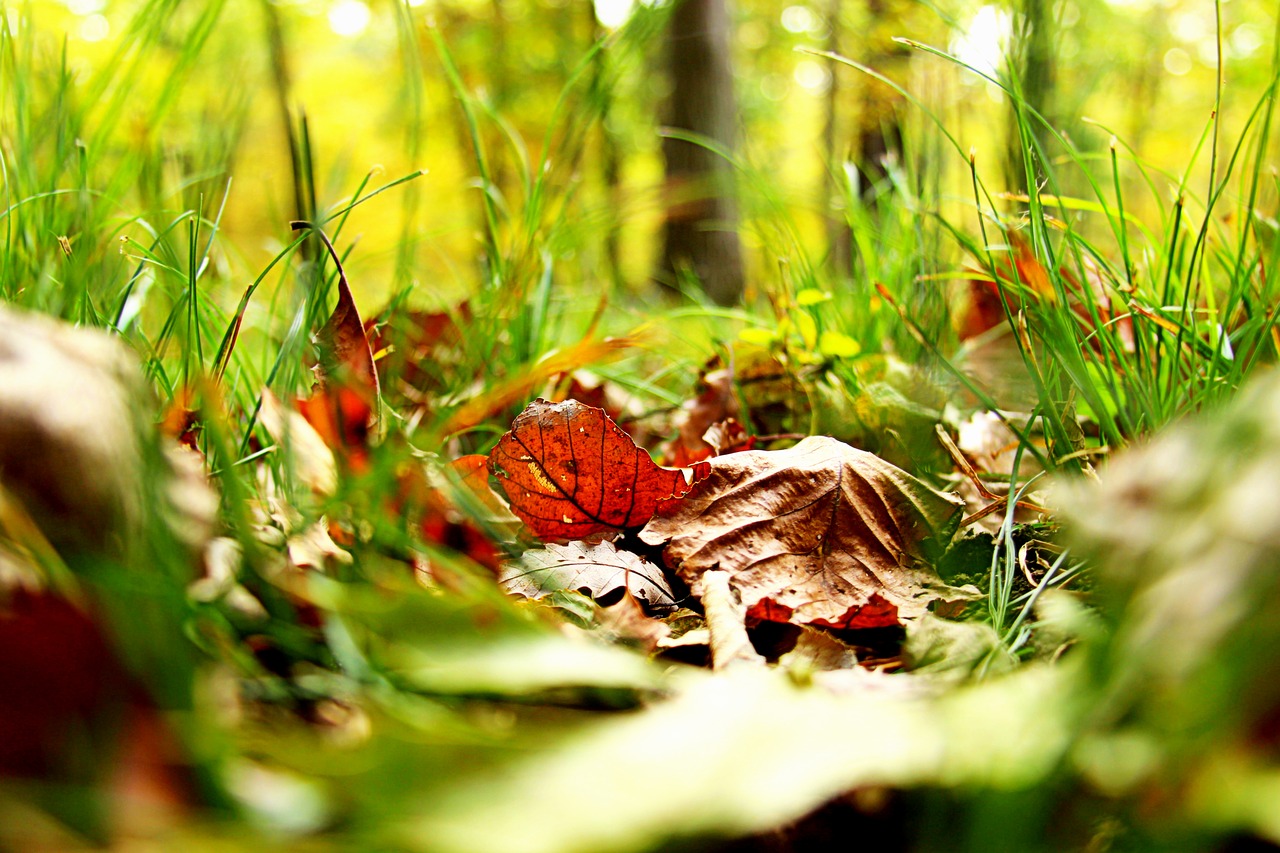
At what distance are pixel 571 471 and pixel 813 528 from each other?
27 centimetres

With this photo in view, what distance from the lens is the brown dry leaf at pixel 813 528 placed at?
2.67 ft

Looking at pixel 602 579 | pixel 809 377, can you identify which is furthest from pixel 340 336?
pixel 809 377

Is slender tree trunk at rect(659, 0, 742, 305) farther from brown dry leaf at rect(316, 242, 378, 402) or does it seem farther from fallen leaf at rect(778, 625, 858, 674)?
fallen leaf at rect(778, 625, 858, 674)

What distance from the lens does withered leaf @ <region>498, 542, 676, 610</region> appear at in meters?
0.80

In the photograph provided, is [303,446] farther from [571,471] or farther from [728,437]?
[728,437]

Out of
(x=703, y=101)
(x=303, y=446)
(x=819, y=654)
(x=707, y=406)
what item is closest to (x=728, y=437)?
(x=707, y=406)

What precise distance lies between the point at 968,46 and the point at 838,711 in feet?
3.00

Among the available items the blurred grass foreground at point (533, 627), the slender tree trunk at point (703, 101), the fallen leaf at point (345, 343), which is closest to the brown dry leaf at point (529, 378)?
the blurred grass foreground at point (533, 627)

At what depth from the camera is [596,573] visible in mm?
828

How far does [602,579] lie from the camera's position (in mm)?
823

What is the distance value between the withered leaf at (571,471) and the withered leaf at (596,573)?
6 cm

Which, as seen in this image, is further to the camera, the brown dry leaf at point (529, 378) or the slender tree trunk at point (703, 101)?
the slender tree trunk at point (703, 101)

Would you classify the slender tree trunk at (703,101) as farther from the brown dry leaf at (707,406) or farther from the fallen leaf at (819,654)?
the fallen leaf at (819,654)

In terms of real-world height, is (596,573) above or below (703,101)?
below
